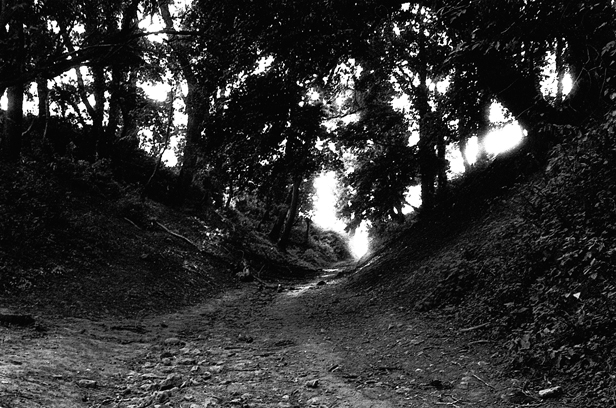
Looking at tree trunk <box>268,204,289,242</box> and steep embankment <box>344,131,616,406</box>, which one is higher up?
tree trunk <box>268,204,289,242</box>

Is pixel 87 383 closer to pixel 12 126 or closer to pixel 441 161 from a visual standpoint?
pixel 12 126

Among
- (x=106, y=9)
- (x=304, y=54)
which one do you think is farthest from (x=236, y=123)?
(x=106, y=9)

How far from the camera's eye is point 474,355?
5156 millimetres

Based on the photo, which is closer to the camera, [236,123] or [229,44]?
[229,44]

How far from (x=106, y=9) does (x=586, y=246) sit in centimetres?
1306

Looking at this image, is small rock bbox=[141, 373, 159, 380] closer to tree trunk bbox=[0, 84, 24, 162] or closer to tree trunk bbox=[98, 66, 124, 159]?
tree trunk bbox=[0, 84, 24, 162]

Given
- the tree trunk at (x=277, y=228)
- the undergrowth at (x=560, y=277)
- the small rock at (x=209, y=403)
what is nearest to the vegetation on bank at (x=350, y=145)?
the undergrowth at (x=560, y=277)

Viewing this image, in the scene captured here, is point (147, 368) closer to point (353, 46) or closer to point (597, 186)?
point (597, 186)

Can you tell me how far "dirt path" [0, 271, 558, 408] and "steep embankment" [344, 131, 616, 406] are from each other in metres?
0.47

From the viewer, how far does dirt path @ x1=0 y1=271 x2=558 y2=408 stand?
13.6 ft

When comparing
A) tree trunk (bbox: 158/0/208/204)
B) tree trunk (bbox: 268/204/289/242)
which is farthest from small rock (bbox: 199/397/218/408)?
tree trunk (bbox: 268/204/289/242)

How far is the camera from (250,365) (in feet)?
18.2

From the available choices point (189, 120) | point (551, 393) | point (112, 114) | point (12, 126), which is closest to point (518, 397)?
point (551, 393)

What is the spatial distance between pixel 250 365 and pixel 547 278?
4.31m
